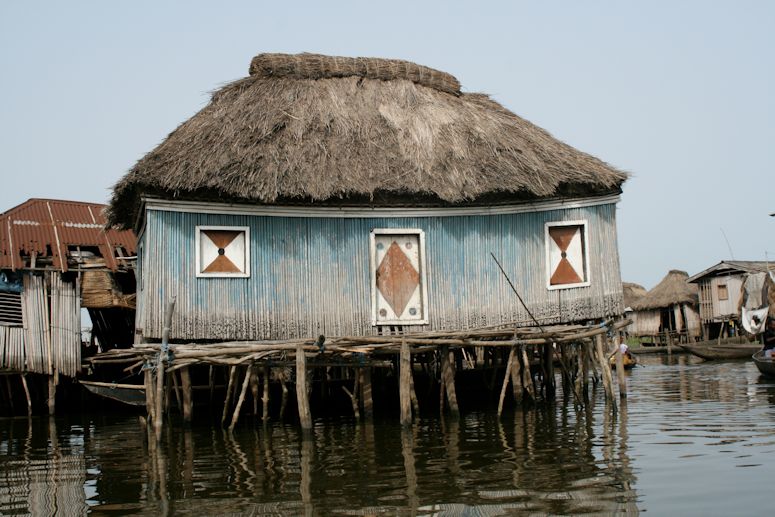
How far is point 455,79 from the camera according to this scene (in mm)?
20656

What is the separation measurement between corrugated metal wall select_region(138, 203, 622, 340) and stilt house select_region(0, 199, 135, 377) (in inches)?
187

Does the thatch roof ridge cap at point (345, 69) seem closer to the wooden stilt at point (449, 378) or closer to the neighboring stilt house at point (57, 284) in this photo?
the neighboring stilt house at point (57, 284)

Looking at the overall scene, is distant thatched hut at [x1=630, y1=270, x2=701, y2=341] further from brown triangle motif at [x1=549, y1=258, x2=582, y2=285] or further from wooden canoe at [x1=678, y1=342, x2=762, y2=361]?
brown triangle motif at [x1=549, y1=258, x2=582, y2=285]

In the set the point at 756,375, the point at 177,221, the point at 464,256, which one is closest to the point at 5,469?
the point at 177,221

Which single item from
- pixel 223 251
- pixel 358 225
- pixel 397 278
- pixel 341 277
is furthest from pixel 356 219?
pixel 223 251

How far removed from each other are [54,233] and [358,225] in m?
10.5

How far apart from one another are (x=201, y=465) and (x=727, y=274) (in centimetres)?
3606

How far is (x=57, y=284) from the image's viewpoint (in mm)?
22078

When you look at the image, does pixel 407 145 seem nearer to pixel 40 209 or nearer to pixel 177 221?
pixel 177 221

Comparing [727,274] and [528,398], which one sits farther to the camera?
[727,274]

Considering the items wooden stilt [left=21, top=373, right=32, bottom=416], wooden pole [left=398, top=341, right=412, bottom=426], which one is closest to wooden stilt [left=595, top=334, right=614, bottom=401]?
wooden pole [left=398, top=341, right=412, bottom=426]

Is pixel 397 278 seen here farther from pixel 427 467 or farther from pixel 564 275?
pixel 427 467

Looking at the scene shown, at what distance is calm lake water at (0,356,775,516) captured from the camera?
9.34 meters

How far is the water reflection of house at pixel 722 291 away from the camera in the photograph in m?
42.2
